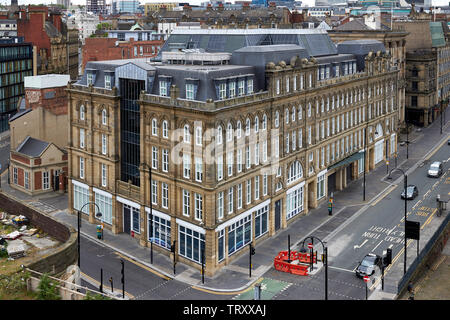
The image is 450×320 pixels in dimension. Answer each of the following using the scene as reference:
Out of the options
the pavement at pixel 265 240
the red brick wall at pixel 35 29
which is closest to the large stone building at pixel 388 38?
the pavement at pixel 265 240

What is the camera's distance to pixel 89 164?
66688 millimetres

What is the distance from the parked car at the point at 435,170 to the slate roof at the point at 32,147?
186 feet

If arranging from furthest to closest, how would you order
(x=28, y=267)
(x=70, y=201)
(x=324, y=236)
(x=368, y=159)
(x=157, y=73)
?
1. (x=368, y=159)
2. (x=70, y=201)
3. (x=324, y=236)
4. (x=157, y=73)
5. (x=28, y=267)

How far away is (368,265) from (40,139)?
174ft

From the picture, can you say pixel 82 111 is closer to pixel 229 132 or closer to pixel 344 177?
pixel 229 132

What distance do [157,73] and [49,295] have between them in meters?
28.0

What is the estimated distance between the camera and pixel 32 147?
7944 cm

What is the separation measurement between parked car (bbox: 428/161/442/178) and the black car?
36344 mm

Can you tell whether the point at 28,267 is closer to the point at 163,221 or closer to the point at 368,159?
the point at 163,221

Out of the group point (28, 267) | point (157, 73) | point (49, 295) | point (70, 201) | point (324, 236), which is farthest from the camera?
point (70, 201)

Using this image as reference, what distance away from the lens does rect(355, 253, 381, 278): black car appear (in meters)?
52.6

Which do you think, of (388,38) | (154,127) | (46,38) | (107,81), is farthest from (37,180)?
(388,38)

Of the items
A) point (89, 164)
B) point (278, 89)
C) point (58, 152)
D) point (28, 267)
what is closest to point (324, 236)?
point (278, 89)

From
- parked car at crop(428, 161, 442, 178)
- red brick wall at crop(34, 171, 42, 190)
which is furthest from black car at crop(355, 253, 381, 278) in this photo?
red brick wall at crop(34, 171, 42, 190)
